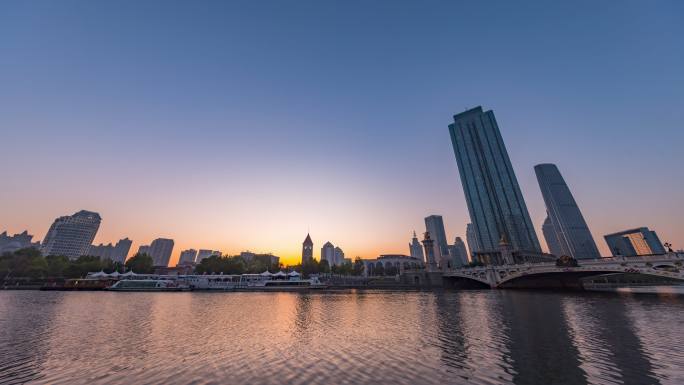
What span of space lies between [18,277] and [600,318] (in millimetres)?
184606

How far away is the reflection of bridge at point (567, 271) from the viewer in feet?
165

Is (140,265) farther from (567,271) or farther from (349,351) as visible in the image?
(567,271)

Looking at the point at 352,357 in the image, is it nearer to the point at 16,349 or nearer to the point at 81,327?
the point at 16,349

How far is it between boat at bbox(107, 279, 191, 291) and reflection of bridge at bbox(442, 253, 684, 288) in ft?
340

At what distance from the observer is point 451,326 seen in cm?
2655

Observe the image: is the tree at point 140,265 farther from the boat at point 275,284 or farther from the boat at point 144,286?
the boat at point 275,284

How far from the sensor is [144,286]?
92.9m

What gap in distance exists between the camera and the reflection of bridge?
50219mm

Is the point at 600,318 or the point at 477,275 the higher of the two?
the point at 477,275

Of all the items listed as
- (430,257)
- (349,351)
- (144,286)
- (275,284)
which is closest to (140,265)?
(144,286)

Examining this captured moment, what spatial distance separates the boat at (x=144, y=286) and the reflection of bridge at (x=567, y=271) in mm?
103630

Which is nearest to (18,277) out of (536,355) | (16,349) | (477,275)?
(16,349)

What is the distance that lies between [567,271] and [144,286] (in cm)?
12646

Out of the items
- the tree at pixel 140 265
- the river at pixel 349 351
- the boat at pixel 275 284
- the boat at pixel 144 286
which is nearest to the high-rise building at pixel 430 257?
the boat at pixel 275 284
